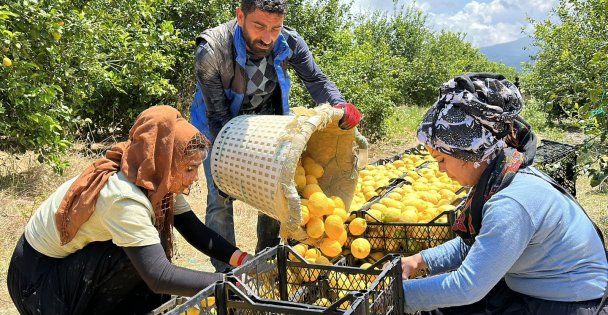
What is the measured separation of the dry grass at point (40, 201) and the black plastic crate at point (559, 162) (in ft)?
1.40

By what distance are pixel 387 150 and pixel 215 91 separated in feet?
24.9

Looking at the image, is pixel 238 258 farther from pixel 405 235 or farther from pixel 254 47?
pixel 254 47

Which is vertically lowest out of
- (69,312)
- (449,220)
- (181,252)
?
(181,252)

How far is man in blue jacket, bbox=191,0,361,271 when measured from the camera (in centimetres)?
272

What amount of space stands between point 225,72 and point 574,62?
963cm

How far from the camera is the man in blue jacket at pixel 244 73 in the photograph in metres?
2.72

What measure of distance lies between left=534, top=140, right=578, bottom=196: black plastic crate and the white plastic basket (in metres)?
2.27

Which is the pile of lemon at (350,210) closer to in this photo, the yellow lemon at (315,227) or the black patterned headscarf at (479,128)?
the yellow lemon at (315,227)

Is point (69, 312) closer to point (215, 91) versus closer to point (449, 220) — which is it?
point (215, 91)

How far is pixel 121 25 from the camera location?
5.95 metres

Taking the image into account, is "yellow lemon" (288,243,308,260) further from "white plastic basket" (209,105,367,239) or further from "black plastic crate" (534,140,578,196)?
"black plastic crate" (534,140,578,196)

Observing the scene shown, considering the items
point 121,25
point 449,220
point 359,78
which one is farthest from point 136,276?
point 359,78

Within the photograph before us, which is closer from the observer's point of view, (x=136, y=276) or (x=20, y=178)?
(x=136, y=276)

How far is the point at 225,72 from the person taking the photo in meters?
2.81
